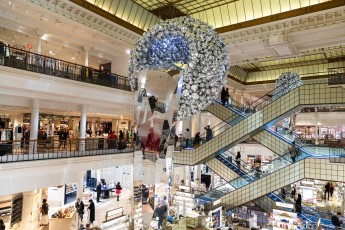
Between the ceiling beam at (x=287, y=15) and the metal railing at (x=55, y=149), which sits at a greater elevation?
the ceiling beam at (x=287, y=15)

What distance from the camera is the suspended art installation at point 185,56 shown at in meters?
1.95

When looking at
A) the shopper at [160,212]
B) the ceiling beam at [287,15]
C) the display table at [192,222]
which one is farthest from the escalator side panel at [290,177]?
the shopper at [160,212]

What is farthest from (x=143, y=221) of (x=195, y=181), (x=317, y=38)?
(x=195, y=181)

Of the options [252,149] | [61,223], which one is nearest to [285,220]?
[61,223]

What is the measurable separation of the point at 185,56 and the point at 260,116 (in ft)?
32.3

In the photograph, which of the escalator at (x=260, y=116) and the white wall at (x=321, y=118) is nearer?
the escalator at (x=260, y=116)

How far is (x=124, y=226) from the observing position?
28.9 feet

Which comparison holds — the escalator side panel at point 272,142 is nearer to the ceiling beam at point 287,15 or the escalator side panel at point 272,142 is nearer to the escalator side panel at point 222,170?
the escalator side panel at point 222,170

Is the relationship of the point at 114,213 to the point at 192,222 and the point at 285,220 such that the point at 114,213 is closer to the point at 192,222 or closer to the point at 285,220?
the point at 192,222

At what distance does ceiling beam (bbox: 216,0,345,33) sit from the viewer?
9.00 m

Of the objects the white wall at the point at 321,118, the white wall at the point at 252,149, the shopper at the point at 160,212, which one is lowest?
the white wall at the point at 252,149

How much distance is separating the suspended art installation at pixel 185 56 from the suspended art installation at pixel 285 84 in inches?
352

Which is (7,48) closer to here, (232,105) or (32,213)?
(32,213)

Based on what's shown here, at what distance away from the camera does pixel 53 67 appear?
965 centimetres
